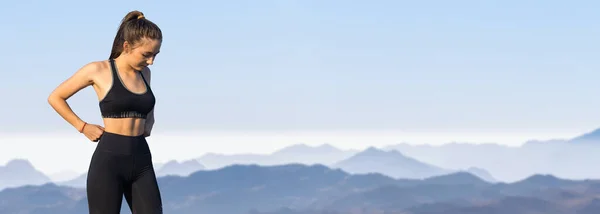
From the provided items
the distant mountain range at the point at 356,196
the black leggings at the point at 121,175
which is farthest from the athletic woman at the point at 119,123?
the distant mountain range at the point at 356,196

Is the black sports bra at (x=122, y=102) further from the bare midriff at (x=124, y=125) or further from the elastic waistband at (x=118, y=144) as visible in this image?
the elastic waistband at (x=118, y=144)

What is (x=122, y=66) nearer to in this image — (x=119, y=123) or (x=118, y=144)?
(x=119, y=123)

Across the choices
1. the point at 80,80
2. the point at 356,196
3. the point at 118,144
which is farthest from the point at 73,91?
the point at 356,196

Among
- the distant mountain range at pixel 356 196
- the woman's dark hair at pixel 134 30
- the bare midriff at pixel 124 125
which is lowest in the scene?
the bare midriff at pixel 124 125

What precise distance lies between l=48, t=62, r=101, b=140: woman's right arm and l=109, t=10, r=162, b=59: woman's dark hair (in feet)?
0.99

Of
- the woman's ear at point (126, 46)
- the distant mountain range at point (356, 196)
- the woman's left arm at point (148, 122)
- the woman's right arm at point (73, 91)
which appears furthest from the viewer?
the distant mountain range at point (356, 196)

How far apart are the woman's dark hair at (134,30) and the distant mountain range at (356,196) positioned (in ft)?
392

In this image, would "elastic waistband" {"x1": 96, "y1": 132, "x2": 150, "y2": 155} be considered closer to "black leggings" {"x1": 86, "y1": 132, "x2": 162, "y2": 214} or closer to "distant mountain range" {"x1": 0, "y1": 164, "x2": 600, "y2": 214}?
"black leggings" {"x1": 86, "y1": 132, "x2": 162, "y2": 214}

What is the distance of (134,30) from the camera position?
8680 mm

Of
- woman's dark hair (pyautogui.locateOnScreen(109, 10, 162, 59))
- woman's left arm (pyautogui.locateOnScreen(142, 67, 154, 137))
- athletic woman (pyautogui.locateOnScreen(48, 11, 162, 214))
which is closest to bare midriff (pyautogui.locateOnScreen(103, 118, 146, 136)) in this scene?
athletic woman (pyautogui.locateOnScreen(48, 11, 162, 214))

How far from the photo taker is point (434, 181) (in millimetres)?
176625

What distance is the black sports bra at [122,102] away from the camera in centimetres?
879

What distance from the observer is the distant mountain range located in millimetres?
134500

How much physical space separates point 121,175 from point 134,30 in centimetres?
128
